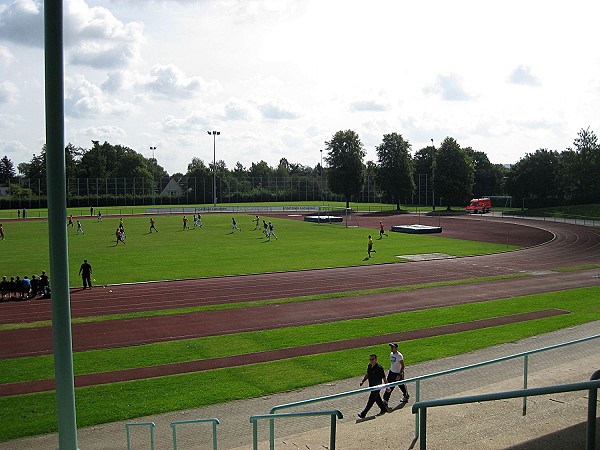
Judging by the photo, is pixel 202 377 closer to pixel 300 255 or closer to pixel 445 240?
pixel 300 255

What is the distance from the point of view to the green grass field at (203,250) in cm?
3569

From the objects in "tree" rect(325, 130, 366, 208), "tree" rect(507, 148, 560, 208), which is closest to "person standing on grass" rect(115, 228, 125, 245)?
"tree" rect(325, 130, 366, 208)

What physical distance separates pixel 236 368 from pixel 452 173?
85.0 m

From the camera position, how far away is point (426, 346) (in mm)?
18953

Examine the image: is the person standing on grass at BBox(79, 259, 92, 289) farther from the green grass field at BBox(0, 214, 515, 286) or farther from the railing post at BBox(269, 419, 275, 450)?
the railing post at BBox(269, 419, 275, 450)

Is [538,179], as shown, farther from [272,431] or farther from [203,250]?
[272,431]

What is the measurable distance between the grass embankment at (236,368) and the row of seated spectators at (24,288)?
1033cm

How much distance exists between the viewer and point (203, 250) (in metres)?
45.0

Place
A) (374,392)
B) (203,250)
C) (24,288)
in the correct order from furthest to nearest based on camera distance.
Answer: (203,250), (24,288), (374,392)

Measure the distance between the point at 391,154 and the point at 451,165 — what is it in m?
9.81

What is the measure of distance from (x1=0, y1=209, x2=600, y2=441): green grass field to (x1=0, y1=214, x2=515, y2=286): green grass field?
0.26 ft

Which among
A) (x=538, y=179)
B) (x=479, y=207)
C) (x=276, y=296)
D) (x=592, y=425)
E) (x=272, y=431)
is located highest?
(x=538, y=179)

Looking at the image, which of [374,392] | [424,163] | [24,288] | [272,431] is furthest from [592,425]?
[424,163]

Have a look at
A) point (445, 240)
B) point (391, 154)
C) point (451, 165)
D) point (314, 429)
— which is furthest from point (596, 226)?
point (314, 429)
